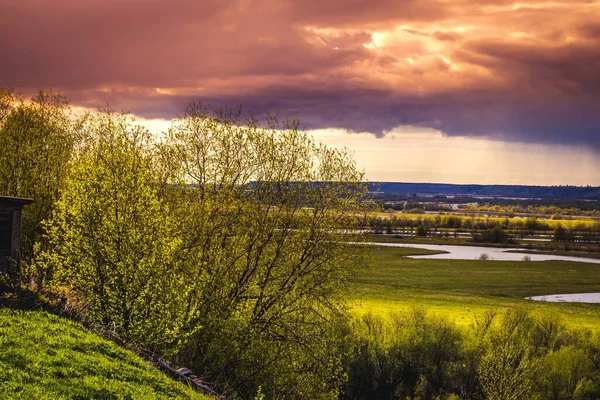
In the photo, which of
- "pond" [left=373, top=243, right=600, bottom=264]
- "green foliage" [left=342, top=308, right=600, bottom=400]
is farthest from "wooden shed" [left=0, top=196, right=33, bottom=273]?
"pond" [left=373, top=243, right=600, bottom=264]

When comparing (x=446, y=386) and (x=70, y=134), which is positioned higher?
(x=70, y=134)

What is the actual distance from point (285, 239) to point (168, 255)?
7.11 meters

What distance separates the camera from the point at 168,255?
2822 centimetres

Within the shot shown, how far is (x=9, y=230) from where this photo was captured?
2850 centimetres

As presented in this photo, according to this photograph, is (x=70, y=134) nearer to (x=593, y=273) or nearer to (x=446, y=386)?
(x=446, y=386)

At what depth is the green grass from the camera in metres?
15.4

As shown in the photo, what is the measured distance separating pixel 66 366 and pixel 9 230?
13764mm

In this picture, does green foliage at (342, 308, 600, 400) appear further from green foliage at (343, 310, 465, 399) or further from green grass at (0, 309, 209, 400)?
green grass at (0, 309, 209, 400)

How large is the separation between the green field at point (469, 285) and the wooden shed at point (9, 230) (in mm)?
46065

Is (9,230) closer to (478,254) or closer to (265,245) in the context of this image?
(265,245)

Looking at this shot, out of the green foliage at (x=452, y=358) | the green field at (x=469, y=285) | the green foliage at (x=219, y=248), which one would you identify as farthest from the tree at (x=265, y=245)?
the green field at (x=469, y=285)

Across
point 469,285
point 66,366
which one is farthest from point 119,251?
point 469,285

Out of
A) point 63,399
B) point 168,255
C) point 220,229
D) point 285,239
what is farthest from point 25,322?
point 285,239

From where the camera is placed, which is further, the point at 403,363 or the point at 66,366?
the point at 403,363
